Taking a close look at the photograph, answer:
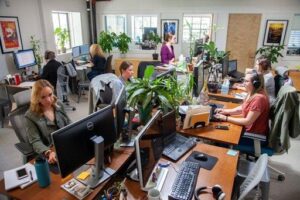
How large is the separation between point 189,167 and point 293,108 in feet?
4.67

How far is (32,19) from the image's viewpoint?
5.28 metres

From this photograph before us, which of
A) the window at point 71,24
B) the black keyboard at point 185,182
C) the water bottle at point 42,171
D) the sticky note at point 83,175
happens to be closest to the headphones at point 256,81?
the black keyboard at point 185,182

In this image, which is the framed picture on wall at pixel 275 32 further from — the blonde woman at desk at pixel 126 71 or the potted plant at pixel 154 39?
the blonde woman at desk at pixel 126 71

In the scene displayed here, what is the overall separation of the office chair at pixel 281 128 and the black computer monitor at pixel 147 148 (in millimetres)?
1362

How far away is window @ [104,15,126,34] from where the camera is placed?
7621mm

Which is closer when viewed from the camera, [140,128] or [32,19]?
[140,128]

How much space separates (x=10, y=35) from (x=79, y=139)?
4.40 m

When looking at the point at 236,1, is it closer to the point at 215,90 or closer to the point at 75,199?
the point at 215,90

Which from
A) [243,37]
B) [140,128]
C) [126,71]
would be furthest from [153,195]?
[243,37]

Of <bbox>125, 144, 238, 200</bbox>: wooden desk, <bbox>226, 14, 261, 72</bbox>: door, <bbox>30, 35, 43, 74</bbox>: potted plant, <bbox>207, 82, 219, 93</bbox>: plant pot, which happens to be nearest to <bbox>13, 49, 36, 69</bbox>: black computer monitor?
<bbox>30, 35, 43, 74</bbox>: potted plant

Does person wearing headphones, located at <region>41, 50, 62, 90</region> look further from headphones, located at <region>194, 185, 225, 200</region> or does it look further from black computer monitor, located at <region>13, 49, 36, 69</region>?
headphones, located at <region>194, 185, 225, 200</region>

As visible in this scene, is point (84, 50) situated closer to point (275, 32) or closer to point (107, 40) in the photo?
point (107, 40)

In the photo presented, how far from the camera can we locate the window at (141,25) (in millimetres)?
7383

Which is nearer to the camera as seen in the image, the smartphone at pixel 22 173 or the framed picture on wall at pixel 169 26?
the smartphone at pixel 22 173
